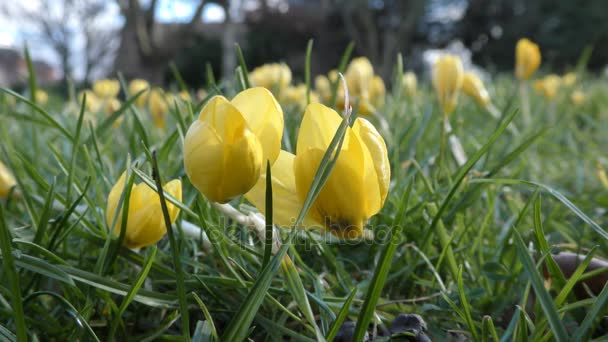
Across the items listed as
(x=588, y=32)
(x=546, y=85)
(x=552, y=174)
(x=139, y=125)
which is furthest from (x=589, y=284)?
(x=588, y=32)

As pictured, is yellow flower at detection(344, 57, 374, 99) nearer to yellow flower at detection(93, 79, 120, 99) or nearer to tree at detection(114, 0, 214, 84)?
yellow flower at detection(93, 79, 120, 99)

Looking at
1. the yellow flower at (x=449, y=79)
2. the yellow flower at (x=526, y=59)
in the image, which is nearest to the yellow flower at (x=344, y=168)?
the yellow flower at (x=449, y=79)

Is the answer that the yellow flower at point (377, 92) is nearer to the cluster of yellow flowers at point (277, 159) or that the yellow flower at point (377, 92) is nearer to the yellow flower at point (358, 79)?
the yellow flower at point (358, 79)

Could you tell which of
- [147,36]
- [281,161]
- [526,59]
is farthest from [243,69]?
[147,36]

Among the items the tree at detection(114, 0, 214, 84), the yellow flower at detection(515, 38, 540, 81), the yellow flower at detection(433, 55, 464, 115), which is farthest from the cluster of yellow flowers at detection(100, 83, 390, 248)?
the tree at detection(114, 0, 214, 84)

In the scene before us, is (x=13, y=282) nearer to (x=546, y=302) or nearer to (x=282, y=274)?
(x=282, y=274)

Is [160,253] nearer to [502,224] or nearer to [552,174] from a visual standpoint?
[502,224]

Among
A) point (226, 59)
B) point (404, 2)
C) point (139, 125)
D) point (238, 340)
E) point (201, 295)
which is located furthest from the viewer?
point (404, 2)
